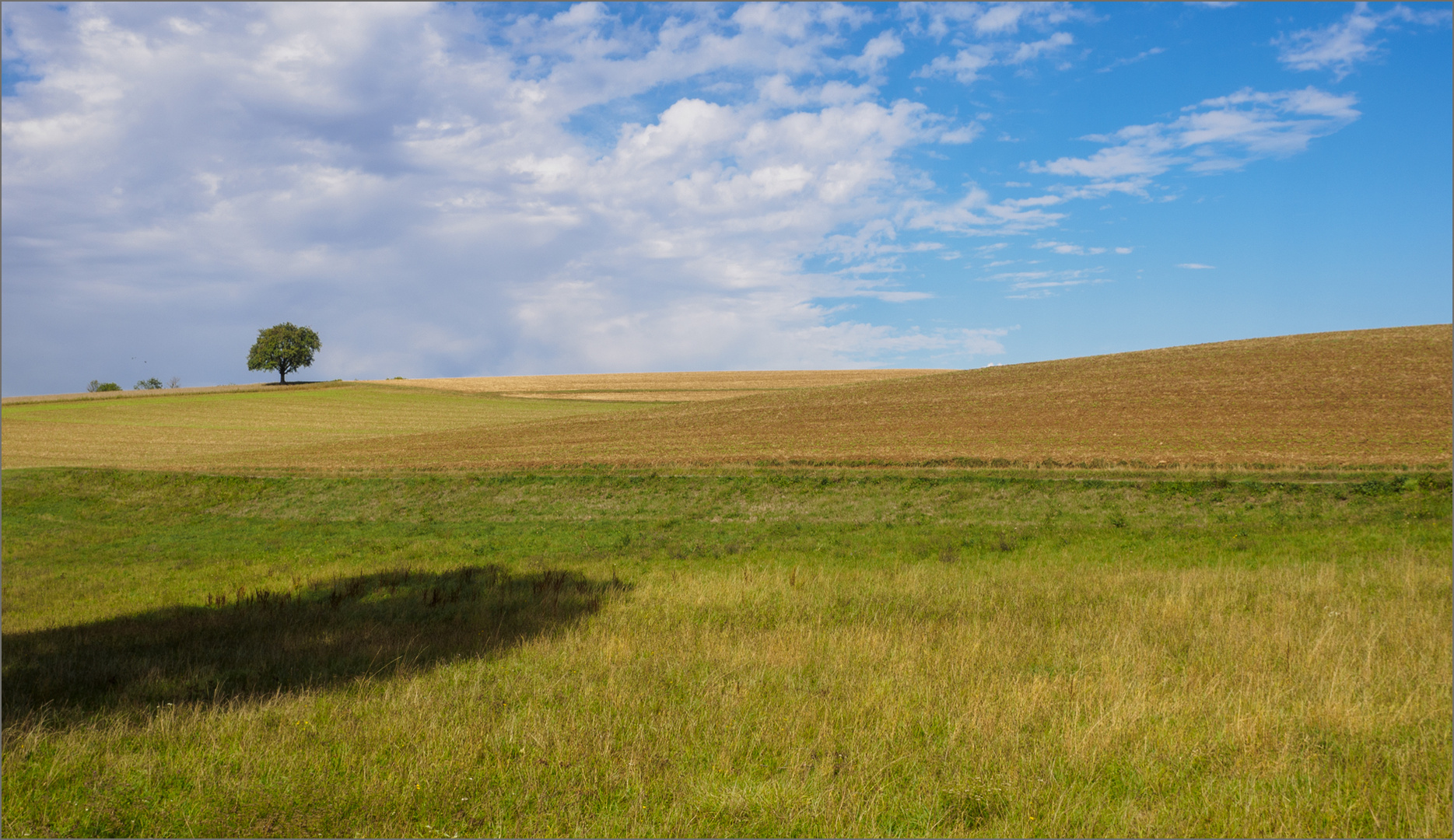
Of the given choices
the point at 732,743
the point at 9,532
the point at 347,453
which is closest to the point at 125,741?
the point at 732,743

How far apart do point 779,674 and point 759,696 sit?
796 millimetres

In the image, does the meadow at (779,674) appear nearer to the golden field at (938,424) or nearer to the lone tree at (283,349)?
the golden field at (938,424)

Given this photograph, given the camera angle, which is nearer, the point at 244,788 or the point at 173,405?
the point at 244,788

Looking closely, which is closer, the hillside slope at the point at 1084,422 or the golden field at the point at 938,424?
the hillside slope at the point at 1084,422

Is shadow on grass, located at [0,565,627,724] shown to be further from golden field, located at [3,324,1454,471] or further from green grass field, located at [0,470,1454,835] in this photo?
golden field, located at [3,324,1454,471]

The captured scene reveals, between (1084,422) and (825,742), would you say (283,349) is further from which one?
(825,742)

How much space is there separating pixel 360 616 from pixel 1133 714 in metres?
12.3

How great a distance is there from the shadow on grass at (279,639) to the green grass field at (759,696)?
81mm

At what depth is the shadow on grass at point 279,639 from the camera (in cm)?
880

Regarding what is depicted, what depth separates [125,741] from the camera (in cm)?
680

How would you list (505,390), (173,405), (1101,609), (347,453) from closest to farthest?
(1101,609)
(347,453)
(173,405)
(505,390)

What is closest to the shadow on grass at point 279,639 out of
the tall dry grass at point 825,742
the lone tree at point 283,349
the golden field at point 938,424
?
the tall dry grass at point 825,742

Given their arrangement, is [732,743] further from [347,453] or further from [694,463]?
[347,453]

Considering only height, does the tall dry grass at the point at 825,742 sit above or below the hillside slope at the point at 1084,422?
below
